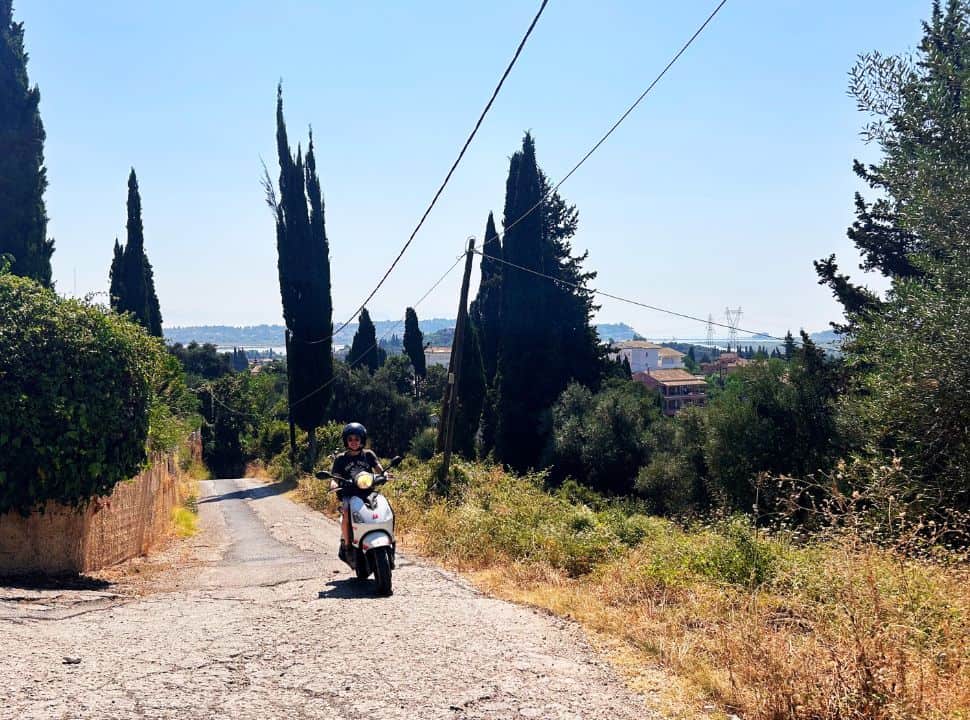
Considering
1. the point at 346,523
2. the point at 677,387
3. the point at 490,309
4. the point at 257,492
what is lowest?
the point at 257,492

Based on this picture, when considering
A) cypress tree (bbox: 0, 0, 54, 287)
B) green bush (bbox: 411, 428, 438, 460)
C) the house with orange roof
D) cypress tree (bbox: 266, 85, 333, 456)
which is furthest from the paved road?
the house with orange roof

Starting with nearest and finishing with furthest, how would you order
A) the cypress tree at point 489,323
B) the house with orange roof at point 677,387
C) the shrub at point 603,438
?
the shrub at point 603,438
the cypress tree at point 489,323
the house with orange roof at point 677,387

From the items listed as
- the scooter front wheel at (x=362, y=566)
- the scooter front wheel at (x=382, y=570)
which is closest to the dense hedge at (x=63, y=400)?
the scooter front wheel at (x=362, y=566)

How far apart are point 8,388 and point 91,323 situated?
1.32 m

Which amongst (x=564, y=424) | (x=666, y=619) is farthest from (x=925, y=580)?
(x=564, y=424)

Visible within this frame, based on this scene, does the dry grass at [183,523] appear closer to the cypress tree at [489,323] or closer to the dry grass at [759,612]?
the dry grass at [759,612]

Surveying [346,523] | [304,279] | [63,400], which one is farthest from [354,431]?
[304,279]

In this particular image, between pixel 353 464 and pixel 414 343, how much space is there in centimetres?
5951

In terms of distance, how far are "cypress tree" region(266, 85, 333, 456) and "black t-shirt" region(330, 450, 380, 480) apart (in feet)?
92.5

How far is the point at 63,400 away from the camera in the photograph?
8.43m

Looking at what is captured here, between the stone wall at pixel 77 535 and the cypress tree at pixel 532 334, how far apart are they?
2722 centimetres

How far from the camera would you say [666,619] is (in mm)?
5914

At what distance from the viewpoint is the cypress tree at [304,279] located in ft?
118

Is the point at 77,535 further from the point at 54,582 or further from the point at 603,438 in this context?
the point at 603,438
